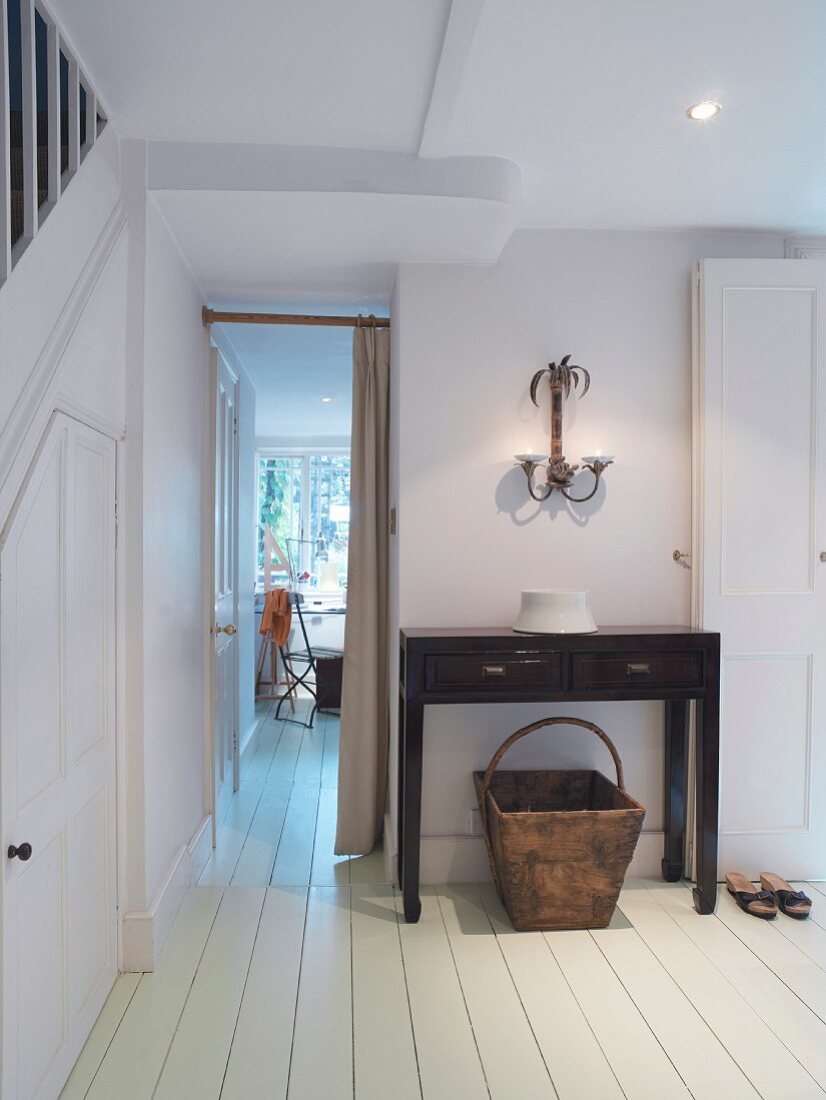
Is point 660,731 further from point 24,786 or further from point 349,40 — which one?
point 349,40

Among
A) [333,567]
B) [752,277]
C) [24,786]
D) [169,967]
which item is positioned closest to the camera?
[24,786]

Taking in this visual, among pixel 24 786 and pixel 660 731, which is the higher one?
pixel 24 786

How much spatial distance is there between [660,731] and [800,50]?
225 centimetres

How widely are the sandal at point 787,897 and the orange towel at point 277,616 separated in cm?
378

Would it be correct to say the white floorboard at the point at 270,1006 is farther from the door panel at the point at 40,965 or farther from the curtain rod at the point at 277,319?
the curtain rod at the point at 277,319

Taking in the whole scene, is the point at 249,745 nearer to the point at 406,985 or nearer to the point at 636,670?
the point at 406,985

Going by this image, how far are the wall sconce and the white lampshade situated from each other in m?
0.46

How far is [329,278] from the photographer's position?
3279 millimetres

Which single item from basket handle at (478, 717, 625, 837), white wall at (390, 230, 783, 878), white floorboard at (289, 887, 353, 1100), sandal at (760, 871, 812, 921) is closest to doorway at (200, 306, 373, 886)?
white floorboard at (289, 887, 353, 1100)

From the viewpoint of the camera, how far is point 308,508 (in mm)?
7891

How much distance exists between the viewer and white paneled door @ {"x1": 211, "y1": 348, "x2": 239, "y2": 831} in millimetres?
3705

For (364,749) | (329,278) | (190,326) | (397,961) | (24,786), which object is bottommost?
(397,961)

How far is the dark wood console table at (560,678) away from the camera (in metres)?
2.73

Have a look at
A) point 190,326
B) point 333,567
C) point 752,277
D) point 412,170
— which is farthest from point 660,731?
point 333,567
